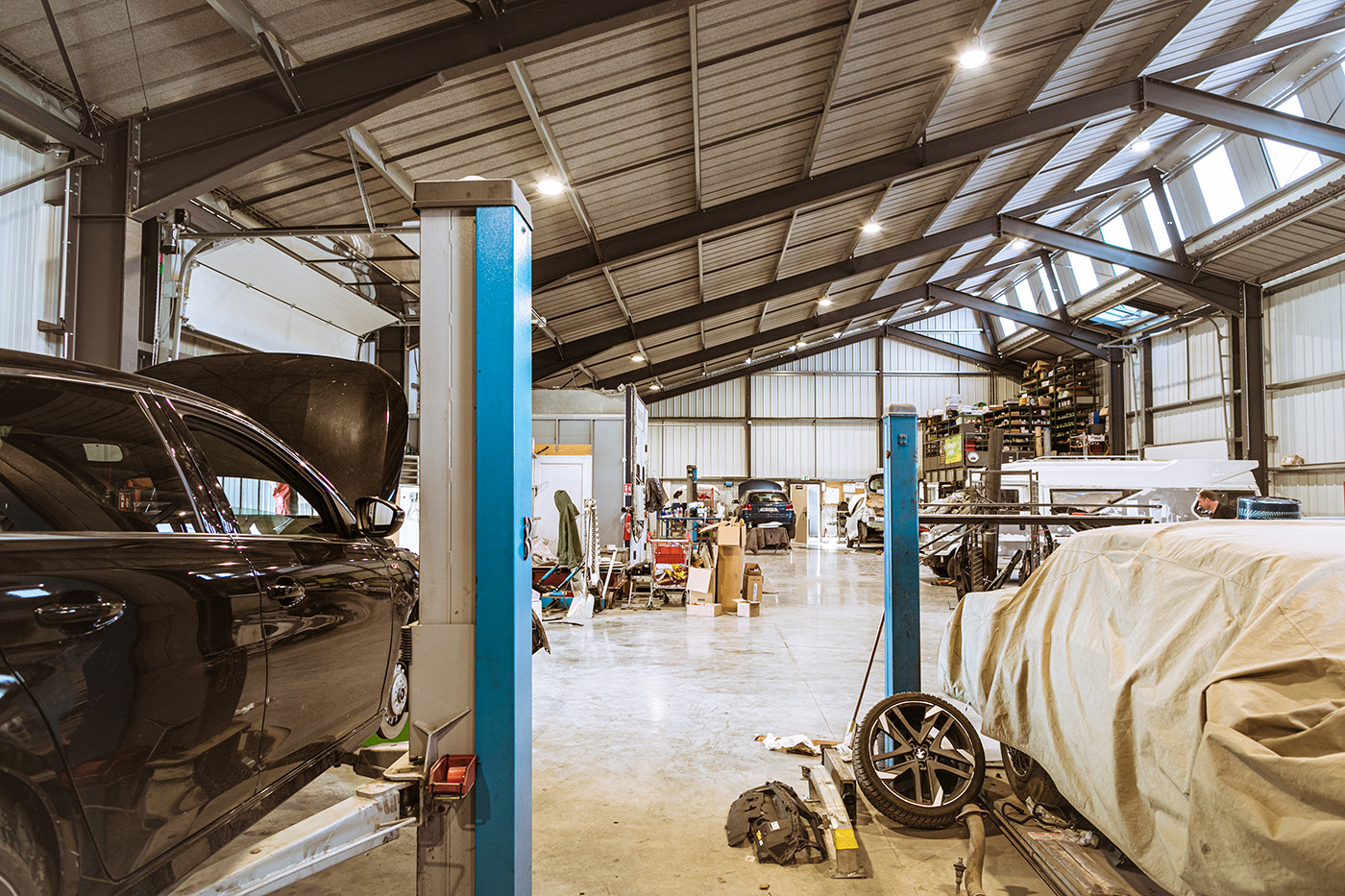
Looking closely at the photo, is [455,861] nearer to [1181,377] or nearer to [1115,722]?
[1115,722]

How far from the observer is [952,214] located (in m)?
14.3

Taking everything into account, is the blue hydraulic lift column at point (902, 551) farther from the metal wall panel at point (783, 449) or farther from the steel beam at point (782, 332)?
the metal wall panel at point (783, 449)

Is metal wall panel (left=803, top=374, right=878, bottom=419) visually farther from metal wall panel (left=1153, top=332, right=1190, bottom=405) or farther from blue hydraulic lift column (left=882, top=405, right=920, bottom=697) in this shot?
blue hydraulic lift column (left=882, top=405, right=920, bottom=697)

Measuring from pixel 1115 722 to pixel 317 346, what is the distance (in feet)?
26.5

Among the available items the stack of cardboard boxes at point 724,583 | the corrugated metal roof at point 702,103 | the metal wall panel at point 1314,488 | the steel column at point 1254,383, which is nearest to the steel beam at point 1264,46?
the corrugated metal roof at point 702,103

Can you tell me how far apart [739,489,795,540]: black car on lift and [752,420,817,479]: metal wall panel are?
476 cm

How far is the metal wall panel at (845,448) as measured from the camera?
25016 mm

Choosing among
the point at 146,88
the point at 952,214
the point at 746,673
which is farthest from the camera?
the point at 952,214

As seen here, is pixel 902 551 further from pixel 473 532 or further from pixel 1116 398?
pixel 1116 398

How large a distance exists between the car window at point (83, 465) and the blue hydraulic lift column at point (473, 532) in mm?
607

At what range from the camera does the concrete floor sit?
2.85 meters

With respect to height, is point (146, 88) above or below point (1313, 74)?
below

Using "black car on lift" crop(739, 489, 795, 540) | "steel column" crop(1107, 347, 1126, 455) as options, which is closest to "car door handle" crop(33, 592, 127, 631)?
"black car on lift" crop(739, 489, 795, 540)

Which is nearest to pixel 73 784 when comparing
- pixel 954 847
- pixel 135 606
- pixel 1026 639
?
pixel 135 606
